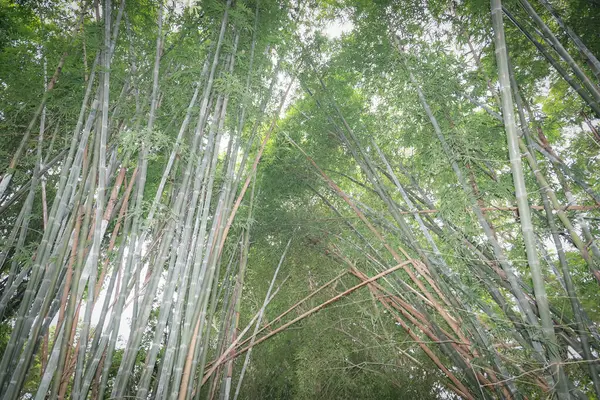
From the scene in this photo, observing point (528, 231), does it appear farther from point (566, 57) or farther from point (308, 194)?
point (308, 194)

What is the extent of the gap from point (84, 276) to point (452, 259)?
102 inches

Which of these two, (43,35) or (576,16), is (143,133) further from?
(576,16)

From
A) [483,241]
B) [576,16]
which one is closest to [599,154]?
[576,16]

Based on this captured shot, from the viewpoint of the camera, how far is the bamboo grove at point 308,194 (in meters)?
1.83

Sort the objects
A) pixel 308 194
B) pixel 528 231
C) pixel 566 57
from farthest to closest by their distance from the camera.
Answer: pixel 308 194 < pixel 566 57 < pixel 528 231

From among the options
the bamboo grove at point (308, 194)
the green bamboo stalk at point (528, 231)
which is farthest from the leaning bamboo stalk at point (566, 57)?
the green bamboo stalk at point (528, 231)

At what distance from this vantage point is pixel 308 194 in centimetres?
454

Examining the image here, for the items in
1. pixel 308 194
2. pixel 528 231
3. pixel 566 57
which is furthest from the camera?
pixel 308 194

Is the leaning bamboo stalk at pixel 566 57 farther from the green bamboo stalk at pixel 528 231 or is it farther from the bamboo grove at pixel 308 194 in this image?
the green bamboo stalk at pixel 528 231

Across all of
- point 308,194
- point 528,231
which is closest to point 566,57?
point 528,231

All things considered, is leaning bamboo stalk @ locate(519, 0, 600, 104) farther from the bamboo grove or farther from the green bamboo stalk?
the green bamboo stalk

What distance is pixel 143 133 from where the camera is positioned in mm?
2035

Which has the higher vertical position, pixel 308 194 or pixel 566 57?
pixel 308 194

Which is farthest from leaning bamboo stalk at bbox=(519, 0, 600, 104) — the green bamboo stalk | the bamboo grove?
the green bamboo stalk
